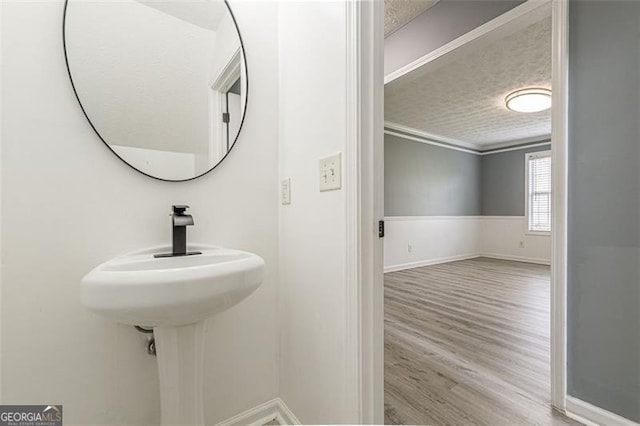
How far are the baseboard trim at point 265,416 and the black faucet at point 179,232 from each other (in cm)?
74

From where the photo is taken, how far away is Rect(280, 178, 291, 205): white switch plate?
1195 millimetres

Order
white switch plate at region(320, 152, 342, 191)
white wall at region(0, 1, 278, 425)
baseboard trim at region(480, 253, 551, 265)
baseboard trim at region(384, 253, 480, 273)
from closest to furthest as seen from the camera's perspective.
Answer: white wall at region(0, 1, 278, 425) → white switch plate at region(320, 152, 342, 191) → baseboard trim at region(384, 253, 480, 273) → baseboard trim at region(480, 253, 551, 265)

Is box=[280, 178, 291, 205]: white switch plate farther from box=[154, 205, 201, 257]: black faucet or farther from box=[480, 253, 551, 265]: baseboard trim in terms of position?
box=[480, 253, 551, 265]: baseboard trim

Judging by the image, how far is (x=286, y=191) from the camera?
1.21 meters

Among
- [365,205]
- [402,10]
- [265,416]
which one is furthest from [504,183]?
[265,416]

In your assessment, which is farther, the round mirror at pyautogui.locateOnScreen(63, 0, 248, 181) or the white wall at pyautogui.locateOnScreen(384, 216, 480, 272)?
the white wall at pyautogui.locateOnScreen(384, 216, 480, 272)

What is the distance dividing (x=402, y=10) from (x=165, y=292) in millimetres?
2422

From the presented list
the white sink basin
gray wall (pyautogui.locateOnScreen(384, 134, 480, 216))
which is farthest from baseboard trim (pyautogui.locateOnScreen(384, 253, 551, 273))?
the white sink basin

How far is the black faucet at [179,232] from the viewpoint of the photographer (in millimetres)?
948

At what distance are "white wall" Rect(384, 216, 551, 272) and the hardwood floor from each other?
1.18 m

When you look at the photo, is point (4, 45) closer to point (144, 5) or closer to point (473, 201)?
point (144, 5)

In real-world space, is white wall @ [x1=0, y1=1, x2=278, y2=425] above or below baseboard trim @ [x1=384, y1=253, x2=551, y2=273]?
above

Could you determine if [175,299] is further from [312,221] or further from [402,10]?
[402,10]

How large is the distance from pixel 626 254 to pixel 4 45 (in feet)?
7.37
